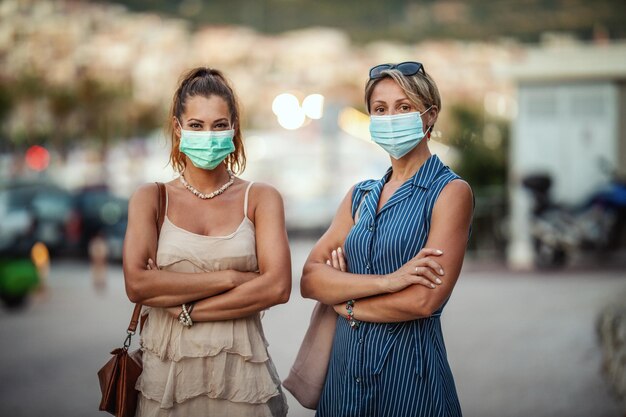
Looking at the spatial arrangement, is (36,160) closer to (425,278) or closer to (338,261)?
(338,261)

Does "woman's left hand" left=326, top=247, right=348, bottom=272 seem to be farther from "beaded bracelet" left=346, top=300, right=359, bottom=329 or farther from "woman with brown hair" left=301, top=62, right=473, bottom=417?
"beaded bracelet" left=346, top=300, right=359, bottom=329

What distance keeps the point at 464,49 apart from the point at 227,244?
7260cm

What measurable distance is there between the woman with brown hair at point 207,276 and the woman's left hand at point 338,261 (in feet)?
0.65

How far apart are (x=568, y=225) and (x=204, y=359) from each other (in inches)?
529

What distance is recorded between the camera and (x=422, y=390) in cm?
328

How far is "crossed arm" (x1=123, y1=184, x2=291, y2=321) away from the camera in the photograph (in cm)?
337

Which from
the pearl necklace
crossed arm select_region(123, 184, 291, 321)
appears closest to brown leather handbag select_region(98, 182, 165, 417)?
crossed arm select_region(123, 184, 291, 321)

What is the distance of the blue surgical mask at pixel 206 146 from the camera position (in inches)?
136

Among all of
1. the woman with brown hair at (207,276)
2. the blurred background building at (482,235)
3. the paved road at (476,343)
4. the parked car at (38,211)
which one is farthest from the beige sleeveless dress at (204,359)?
the parked car at (38,211)

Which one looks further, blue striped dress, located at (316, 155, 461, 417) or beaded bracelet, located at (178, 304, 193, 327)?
beaded bracelet, located at (178, 304, 193, 327)

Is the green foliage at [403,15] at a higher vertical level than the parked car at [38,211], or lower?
higher

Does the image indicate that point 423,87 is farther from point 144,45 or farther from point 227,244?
point 144,45

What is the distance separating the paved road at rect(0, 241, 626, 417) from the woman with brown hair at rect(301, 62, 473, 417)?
3.66 meters

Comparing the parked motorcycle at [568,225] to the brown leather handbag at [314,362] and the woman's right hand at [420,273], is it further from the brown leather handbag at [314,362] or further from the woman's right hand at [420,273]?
the woman's right hand at [420,273]
